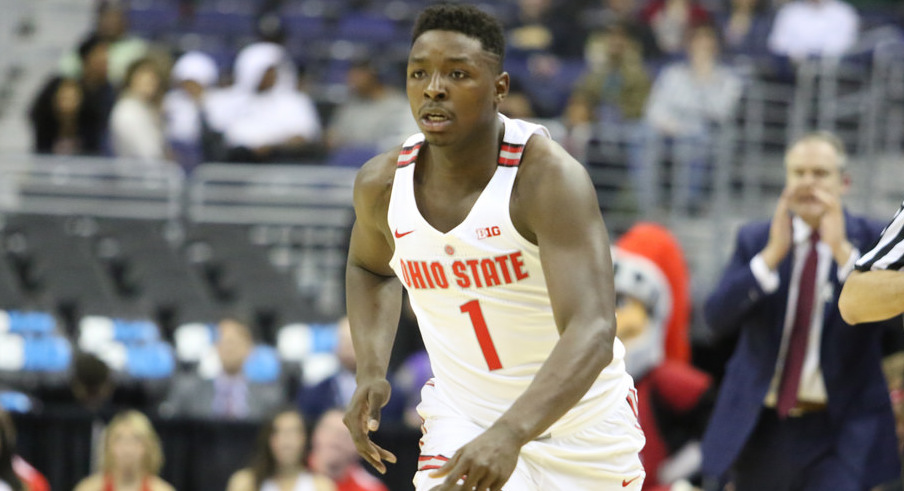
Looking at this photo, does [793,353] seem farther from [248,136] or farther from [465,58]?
[248,136]

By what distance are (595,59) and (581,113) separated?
2392 mm

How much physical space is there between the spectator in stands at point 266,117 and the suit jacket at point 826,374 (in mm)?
A: 6752

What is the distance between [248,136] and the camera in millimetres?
12320

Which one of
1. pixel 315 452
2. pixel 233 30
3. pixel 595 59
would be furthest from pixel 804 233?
pixel 233 30

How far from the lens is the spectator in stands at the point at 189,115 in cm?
1248

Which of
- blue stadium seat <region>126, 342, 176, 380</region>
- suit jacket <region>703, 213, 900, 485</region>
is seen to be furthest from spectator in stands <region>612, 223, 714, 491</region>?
blue stadium seat <region>126, 342, 176, 380</region>

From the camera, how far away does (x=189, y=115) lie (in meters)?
12.7

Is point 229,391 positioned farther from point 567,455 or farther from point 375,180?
point 567,455

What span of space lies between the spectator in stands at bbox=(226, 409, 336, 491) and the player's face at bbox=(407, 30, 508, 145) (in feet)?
15.7

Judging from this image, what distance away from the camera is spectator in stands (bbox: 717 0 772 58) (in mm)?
13773

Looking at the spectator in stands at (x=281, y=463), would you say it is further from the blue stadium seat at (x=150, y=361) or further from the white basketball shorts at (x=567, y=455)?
the white basketball shorts at (x=567, y=455)

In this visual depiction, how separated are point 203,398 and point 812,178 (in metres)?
5.39

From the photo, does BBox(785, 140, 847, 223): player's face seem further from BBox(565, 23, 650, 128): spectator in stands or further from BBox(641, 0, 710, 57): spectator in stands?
BBox(641, 0, 710, 57): spectator in stands

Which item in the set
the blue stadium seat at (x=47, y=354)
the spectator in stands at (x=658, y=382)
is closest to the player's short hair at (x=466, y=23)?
the spectator in stands at (x=658, y=382)
